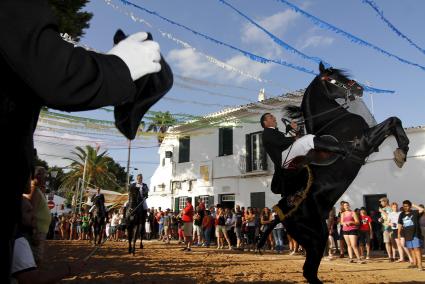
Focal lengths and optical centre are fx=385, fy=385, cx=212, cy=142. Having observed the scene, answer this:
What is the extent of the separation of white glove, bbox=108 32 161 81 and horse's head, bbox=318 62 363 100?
518 centimetres

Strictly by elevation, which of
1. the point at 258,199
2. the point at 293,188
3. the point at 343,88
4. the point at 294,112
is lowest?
the point at 293,188

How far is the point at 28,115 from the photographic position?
132cm

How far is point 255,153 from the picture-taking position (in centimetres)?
2656

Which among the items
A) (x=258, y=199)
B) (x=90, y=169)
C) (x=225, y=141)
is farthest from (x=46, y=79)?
(x=90, y=169)

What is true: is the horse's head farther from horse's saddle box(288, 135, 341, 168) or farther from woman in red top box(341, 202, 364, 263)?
woman in red top box(341, 202, 364, 263)

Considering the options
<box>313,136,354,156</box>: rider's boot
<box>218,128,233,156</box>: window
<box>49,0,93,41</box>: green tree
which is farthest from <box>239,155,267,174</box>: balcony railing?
<box>313,136,354,156</box>: rider's boot

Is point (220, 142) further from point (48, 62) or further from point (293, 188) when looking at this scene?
point (48, 62)

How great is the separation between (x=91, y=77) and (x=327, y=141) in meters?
4.69

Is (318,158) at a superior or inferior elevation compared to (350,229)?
superior

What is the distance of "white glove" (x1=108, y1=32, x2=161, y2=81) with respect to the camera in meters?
1.30

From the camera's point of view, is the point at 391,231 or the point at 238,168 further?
the point at 238,168

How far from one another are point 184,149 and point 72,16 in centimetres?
2030

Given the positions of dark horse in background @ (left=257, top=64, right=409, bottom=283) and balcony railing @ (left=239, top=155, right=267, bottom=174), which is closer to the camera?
dark horse in background @ (left=257, top=64, right=409, bottom=283)

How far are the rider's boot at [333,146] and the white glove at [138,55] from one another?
14.1 ft
